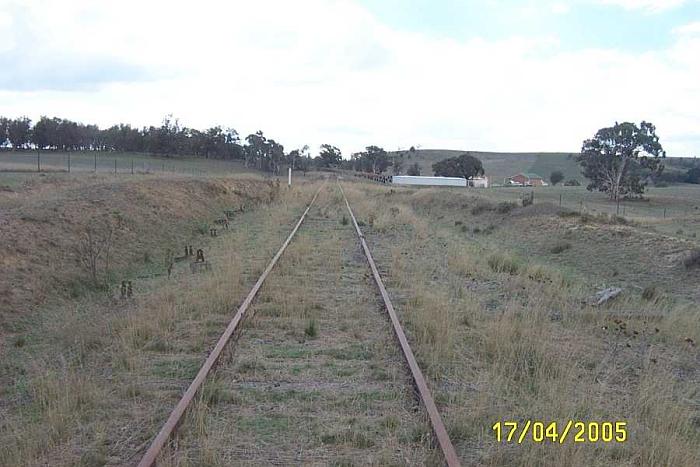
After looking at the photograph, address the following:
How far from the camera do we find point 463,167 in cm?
11088

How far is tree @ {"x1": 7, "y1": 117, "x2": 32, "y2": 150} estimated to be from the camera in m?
107

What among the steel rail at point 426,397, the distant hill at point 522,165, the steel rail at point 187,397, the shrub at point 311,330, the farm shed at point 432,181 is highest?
the distant hill at point 522,165

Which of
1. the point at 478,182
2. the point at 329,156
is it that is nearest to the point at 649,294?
the point at 478,182

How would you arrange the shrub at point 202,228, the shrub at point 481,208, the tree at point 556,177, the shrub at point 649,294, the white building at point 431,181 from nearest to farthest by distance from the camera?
the shrub at point 649,294 < the shrub at point 202,228 < the shrub at point 481,208 < the white building at point 431,181 < the tree at point 556,177

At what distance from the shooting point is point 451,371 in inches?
263

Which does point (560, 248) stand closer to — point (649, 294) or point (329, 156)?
point (649, 294)

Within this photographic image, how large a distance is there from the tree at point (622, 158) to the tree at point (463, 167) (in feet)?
162

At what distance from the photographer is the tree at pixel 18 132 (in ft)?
351

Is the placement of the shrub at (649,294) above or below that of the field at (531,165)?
below

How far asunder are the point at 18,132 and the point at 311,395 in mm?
117039

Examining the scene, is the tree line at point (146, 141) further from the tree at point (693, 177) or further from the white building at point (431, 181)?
the tree at point (693, 177)

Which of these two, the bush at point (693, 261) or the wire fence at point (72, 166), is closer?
the bush at point (693, 261)

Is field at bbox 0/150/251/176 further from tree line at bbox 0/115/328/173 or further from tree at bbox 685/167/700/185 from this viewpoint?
tree at bbox 685/167/700/185

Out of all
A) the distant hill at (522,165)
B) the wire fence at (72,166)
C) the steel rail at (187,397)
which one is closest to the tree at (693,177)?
the distant hill at (522,165)
